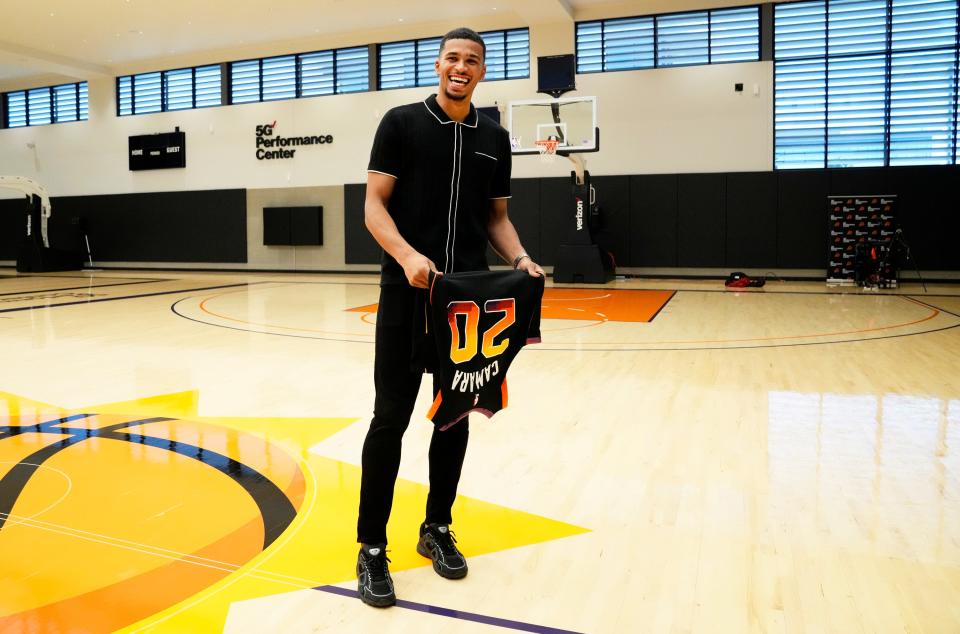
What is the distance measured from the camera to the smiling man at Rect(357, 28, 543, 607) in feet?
6.81

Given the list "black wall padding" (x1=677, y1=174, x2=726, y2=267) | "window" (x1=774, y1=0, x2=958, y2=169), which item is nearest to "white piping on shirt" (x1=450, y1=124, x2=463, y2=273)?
"black wall padding" (x1=677, y1=174, x2=726, y2=267)

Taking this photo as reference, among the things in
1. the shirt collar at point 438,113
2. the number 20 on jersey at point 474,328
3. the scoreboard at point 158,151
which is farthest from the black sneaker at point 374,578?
the scoreboard at point 158,151

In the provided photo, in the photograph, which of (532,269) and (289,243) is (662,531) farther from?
(289,243)

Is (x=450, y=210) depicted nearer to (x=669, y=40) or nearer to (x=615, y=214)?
(x=615, y=214)

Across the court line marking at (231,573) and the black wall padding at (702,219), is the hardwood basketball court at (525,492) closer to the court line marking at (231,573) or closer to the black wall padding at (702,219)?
the court line marking at (231,573)

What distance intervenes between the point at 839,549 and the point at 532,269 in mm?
1310

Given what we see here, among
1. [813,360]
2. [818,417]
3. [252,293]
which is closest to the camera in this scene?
[818,417]

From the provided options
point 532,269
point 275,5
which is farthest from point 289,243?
point 532,269

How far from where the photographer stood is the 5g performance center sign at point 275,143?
17.3m

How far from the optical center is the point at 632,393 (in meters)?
4.70

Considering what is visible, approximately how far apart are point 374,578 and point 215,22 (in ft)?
50.4

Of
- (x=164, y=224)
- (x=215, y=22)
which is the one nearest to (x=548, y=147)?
(x=215, y=22)

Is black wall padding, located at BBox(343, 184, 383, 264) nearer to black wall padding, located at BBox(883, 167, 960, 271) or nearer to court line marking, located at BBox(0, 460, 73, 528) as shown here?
black wall padding, located at BBox(883, 167, 960, 271)

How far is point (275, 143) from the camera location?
17.5 meters
